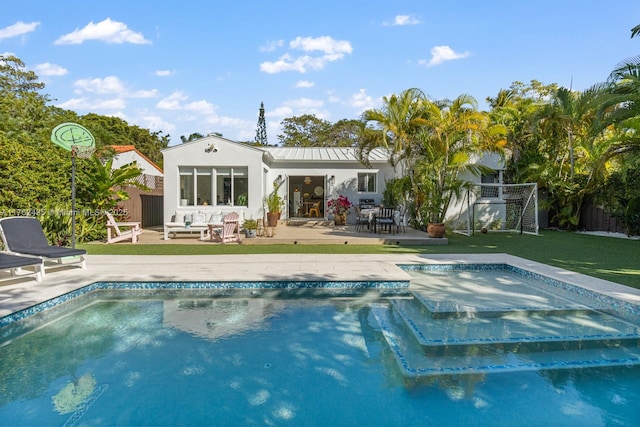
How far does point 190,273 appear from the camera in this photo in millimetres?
8070

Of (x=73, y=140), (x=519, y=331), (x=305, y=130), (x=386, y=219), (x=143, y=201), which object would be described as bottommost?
(x=519, y=331)

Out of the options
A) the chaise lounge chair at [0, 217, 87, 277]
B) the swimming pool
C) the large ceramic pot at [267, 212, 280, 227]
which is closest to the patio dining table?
the large ceramic pot at [267, 212, 280, 227]

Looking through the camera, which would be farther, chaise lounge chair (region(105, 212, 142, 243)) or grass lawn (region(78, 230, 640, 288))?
chaise lounge chair (region(105, 212, 142, 243))

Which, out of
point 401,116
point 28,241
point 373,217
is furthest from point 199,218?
point 401,116

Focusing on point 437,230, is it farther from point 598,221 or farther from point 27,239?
point 27,239

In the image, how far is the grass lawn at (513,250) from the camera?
9617mm

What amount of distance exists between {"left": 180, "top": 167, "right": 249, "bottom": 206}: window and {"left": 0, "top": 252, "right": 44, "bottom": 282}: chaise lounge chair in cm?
893

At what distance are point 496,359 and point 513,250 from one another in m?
8.19

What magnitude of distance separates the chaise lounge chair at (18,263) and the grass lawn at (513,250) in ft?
11.3

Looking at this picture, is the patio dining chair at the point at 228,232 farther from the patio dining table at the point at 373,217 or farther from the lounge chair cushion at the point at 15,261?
the lounge chair cushion at the point at 15,261

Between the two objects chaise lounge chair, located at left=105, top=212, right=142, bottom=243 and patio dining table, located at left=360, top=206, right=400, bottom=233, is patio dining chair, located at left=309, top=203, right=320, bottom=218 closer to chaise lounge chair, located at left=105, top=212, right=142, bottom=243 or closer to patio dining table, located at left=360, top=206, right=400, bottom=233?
patio dining table, located at left=360, top=206, right=400, bottom=233

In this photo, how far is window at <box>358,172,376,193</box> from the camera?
62.8 feet

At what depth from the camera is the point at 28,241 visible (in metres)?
8.12

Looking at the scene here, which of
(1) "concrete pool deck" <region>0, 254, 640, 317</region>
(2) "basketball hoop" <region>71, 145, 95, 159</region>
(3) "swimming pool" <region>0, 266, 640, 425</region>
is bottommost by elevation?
(3) "swimming pool" <region>0, 266, 640, 425</region>
